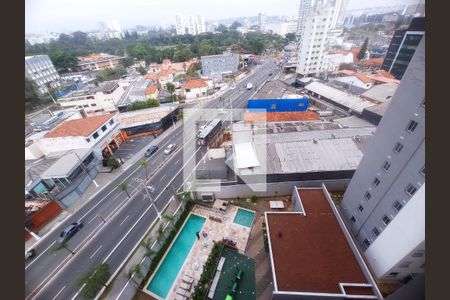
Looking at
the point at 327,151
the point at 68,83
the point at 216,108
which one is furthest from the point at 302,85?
the point at 68,83

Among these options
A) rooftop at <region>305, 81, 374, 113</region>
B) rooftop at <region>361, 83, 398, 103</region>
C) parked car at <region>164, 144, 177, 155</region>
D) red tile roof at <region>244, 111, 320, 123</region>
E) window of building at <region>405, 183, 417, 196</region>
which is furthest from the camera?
rooftop at <region>305, 81, 374, 113</region>

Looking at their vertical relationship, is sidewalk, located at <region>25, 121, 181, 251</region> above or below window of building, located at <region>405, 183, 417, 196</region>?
below

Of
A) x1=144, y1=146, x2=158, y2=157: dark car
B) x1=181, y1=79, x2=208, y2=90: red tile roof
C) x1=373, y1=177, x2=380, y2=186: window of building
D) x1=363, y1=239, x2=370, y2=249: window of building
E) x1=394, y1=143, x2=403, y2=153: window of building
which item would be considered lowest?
x1=144, y1=146, x2=158, y2=157: dark car

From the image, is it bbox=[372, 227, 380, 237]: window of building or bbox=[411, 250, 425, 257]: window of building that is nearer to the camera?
bbox=[411, 250, 425, 257]: window of building

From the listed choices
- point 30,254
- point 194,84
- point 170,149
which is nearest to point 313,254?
point 170,149

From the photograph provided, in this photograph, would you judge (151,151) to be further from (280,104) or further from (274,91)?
(274,91)

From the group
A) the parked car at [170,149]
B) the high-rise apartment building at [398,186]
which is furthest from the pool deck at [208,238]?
the parked car at [170,149]

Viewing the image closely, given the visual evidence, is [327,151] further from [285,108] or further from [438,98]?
[285,108]

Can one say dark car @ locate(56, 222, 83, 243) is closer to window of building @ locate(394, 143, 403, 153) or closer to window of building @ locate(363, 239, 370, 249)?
window of building @ locate(363, 239, 370, 249)

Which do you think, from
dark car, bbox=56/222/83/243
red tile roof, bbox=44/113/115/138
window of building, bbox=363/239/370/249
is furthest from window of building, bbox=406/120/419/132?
red tile roof, bbox=44/113/115/138
